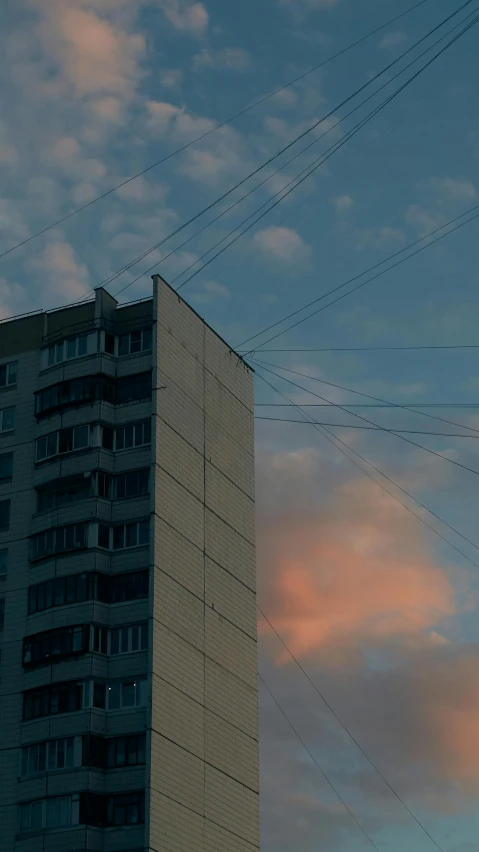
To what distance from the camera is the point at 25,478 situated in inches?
4323

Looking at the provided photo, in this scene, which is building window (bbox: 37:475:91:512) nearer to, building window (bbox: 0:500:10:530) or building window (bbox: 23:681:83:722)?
building window (bbox: 0:500:10:530)

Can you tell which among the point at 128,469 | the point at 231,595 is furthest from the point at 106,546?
the point at 231,595

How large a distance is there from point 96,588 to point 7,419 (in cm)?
1983

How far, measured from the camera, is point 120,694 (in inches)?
3848

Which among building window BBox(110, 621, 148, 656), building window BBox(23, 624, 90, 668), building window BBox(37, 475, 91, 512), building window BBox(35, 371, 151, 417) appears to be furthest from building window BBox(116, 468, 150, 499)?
building window BBox(23, 624, 90, 668)

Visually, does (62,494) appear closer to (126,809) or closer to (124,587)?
(124,587)

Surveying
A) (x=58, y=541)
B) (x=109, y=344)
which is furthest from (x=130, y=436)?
(x=58, y=541)

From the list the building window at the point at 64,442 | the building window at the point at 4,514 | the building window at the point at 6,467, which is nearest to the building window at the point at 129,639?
the building window at the point at 4,514

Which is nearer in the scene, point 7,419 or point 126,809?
point 126,809

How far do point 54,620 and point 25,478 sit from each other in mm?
14068

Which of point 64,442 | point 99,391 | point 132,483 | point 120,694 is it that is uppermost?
point 99,391

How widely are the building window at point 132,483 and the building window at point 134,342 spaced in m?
11.1

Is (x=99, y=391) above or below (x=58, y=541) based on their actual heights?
above

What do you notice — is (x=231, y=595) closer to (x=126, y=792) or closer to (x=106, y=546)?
(x=106, y=546)
